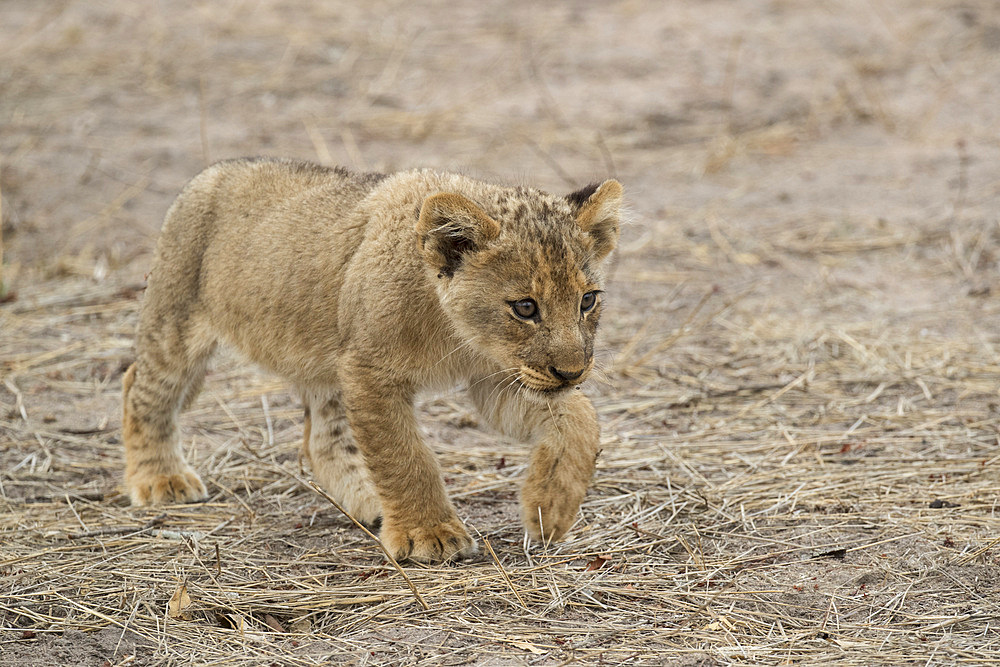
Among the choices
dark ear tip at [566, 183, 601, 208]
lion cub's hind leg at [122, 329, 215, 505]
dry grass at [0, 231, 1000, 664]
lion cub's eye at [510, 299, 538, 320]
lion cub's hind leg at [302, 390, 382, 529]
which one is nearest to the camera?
dry grass at [0, 231, 1000, 664]

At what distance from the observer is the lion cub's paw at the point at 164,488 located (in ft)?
17.8

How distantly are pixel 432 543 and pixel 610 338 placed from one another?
307cm

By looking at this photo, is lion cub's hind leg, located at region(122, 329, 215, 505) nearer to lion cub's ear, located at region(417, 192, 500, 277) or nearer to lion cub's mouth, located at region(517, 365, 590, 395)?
lion cub's ear, located at region(417, 192, 500, 277)

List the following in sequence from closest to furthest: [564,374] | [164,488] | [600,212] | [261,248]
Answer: [564,374] < [600,212] < [261,248] < [164,488]

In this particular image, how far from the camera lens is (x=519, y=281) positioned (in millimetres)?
4297

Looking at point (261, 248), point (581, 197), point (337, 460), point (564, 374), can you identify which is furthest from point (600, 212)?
point (337, 460)

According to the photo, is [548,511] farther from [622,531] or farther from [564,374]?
[564,374]

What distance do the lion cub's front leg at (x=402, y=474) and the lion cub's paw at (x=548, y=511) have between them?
290 mm

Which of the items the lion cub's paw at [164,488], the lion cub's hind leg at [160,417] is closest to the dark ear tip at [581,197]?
the lion cub's hind leg at [160,417]

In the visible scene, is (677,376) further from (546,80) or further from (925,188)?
(546,80)

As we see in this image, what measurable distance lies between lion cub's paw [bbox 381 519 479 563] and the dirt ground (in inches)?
4.9

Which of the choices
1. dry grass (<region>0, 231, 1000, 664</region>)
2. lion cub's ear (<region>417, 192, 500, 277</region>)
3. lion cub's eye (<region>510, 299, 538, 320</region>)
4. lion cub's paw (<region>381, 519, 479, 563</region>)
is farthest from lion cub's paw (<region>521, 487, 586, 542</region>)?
lion cub's ear (<region>417, 192, 500, 277</region>)

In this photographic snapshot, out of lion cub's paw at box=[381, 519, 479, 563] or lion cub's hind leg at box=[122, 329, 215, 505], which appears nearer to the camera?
lion cub's paw at box=[381, 519, 479, 563]

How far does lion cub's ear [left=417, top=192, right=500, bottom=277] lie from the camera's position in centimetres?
427
